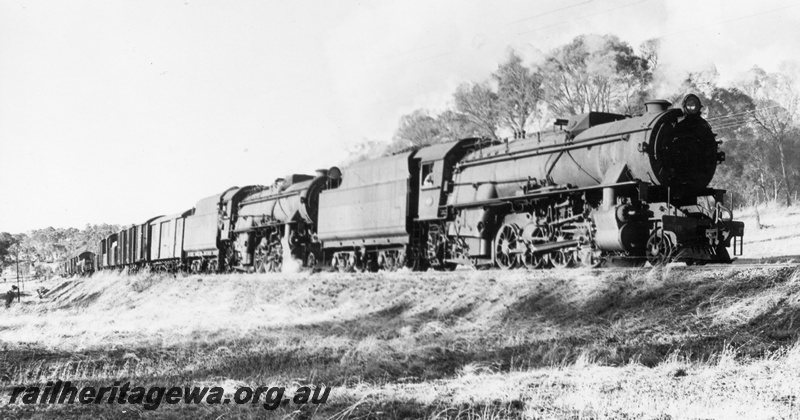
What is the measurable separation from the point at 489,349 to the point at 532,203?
644 cm

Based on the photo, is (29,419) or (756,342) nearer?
(29,419)

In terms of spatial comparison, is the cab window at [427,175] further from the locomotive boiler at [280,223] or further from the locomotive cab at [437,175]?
the locomotive boiler at [280,223]

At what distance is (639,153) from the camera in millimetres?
13438

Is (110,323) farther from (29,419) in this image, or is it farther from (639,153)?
(639,153)

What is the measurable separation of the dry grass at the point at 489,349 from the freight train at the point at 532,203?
1.72m

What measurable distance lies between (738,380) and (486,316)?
548 centimetres

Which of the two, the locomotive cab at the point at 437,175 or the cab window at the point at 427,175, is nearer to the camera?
the locomotive cab at the point at 437,175

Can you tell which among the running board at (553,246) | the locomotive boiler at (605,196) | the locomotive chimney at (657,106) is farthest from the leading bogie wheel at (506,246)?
the locomotive chimney at (657,106)

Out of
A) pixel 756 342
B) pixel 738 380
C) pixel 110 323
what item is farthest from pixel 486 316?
pixel 110 323

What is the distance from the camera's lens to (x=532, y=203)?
15828mm

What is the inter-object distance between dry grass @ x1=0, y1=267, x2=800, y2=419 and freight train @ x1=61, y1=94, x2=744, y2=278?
172 cm

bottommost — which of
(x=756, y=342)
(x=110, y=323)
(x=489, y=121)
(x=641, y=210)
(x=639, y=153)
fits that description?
(x=110, y=323)

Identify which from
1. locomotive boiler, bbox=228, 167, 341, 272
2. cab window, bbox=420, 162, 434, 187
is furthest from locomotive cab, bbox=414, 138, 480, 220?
locomotive boiler, bbox=228, 167, 341, 272

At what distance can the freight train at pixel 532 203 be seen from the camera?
44.2 ft
